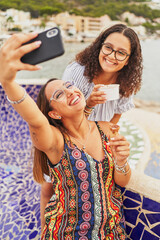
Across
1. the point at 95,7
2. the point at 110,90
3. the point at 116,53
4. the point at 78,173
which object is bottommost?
the point at 78,173

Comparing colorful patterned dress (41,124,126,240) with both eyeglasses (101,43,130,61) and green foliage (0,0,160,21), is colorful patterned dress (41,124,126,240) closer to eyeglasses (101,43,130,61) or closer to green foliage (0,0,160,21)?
eyeglasses (101,43,130,61)

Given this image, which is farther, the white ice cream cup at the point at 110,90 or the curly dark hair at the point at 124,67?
the curly dark hair at the point at 124,67

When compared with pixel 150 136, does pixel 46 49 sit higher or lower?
higher

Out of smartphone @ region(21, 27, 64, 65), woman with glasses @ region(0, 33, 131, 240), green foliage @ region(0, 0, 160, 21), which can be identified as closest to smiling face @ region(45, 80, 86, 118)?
woman with glasses @ region(0, 33, 131, 240)

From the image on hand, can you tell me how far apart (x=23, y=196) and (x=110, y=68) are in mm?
1634

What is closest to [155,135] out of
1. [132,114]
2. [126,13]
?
[132,114]

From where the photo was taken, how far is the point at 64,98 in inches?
49.8

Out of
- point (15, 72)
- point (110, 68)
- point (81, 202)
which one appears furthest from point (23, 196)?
point (15, 72)

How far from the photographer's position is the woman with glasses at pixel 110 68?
180 cm

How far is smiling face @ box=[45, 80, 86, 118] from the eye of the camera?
4.07 feet

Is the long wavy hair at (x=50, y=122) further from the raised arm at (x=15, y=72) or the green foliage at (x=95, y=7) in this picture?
the green foliage at (x=95, y=7)

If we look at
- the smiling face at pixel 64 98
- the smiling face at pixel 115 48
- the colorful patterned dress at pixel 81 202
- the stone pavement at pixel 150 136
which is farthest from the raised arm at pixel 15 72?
the stone pavement at pixel 150 136

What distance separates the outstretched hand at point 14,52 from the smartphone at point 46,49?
0.03 meters

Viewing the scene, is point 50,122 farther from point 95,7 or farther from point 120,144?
point 95,7
